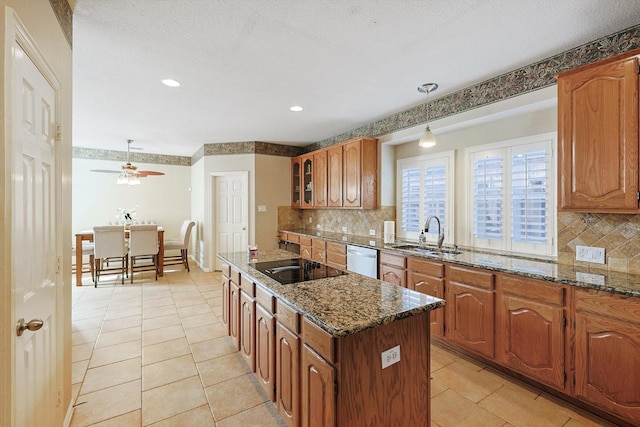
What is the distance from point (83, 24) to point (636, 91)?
3.59 m

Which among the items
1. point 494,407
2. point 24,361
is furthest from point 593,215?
point 24,361

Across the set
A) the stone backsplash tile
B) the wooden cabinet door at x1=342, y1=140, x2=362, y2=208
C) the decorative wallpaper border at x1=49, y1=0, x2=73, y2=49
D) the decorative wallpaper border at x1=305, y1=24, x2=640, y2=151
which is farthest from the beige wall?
the stone backsplash tile

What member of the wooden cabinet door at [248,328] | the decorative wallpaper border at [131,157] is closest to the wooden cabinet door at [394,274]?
the wooden cabinet door at [248,328]

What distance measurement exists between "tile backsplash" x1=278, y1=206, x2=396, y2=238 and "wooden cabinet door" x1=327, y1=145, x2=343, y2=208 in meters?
0.37

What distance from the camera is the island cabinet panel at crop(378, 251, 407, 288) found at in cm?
310

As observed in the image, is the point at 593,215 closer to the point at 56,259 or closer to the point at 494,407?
the point at 494,407

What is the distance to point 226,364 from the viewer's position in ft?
8.31

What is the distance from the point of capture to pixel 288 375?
5.39 feet

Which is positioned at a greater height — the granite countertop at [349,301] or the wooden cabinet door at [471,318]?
the granite countertop at [349,301]

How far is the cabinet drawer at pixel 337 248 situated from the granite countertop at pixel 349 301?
1.83m

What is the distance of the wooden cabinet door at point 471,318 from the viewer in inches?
92.4

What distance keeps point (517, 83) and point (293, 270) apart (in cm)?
254

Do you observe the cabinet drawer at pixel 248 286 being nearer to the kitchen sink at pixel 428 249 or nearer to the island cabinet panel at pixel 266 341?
the island cabinet panel at pixel 266 341

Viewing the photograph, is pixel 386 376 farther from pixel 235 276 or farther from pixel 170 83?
pixel 170 83
